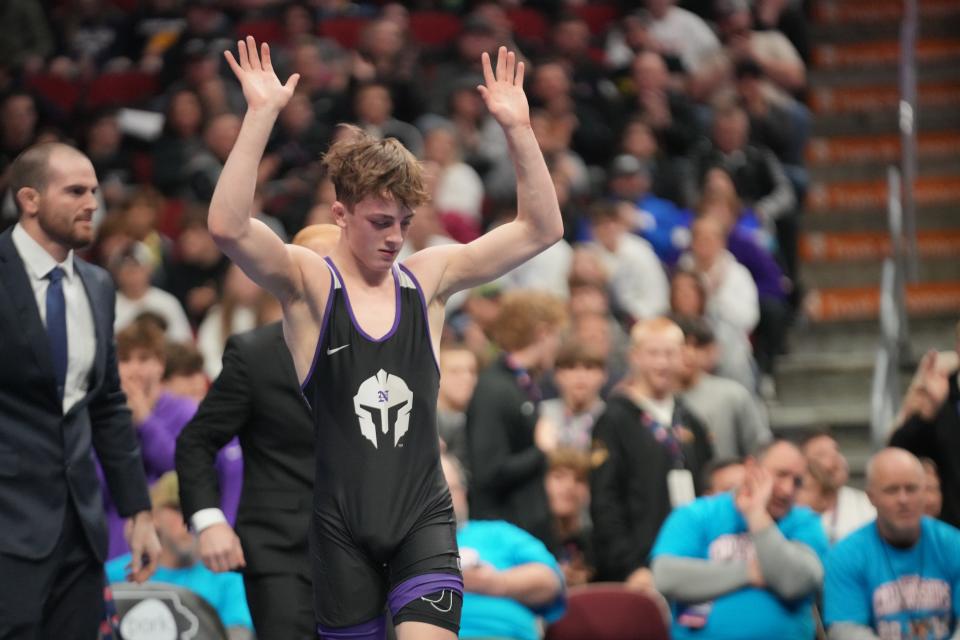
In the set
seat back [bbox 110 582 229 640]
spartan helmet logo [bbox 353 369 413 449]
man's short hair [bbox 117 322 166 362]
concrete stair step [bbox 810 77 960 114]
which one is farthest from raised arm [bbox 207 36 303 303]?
concrete stair step [bbox 810 77 960 114]

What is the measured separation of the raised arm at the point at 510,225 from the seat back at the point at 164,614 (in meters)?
1.91

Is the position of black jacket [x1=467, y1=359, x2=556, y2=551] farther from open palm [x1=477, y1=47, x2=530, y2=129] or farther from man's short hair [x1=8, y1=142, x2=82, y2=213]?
open palm [x1=477, y1=47, x2=530, y2=129]

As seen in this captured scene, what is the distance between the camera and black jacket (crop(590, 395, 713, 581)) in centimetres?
730

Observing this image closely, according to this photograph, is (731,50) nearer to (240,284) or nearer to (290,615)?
(240,284)

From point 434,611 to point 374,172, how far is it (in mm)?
1106

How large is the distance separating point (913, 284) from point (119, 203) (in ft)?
17.6

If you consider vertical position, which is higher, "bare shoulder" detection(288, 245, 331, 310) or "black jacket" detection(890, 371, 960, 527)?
"bare shoulder" detection(288, 245, 331, 310)

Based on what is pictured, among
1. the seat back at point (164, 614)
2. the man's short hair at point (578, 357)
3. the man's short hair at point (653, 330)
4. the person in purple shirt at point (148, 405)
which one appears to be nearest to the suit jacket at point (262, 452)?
the seat back at point (164, 614)

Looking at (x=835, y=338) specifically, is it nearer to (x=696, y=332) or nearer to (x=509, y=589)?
(x=696, y=332)

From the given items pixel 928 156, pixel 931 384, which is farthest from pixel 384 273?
pixel 928 156

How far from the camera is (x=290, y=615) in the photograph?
15.7 feet

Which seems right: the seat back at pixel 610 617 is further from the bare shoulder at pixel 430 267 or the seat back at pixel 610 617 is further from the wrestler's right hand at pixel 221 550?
the bare shoulder at pixel 430 267

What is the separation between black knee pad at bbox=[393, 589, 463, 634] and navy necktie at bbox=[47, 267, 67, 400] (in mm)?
1466

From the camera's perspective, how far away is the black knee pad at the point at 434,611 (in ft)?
13.1
